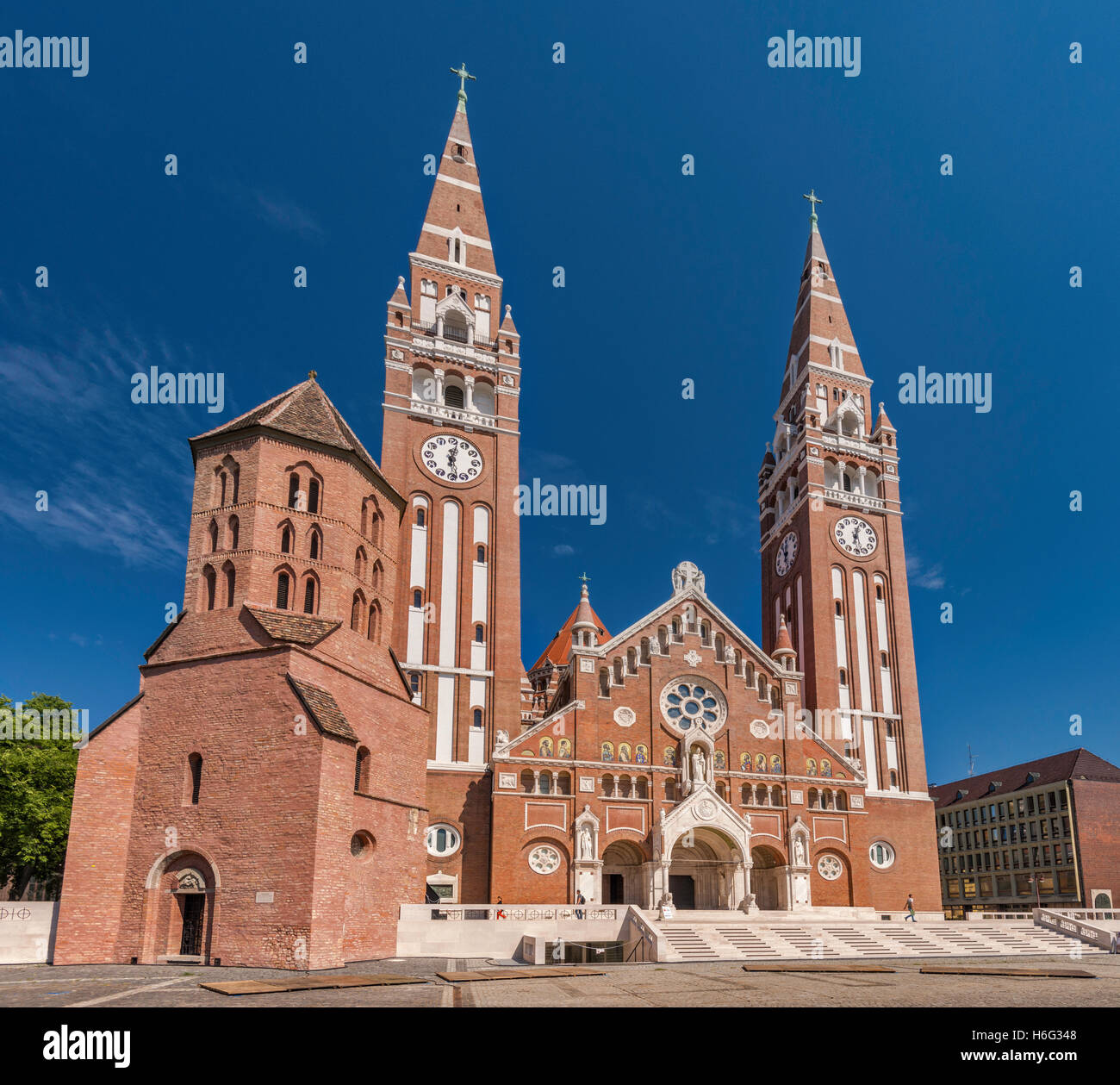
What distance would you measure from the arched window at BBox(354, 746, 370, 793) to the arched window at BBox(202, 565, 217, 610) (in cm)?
730

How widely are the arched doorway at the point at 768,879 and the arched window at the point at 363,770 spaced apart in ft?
75.6

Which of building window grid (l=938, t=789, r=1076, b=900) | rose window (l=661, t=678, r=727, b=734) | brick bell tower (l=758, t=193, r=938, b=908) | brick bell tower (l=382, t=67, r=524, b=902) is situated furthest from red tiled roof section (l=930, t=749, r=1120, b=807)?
brick bell tower (l=382, t=67, r=524, b=902)

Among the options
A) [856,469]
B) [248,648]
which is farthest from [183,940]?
[856,469]

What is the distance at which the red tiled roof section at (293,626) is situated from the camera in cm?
2944

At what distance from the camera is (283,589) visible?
32406mm

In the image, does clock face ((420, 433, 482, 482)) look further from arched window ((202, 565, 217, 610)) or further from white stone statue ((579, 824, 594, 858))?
white stone statue ((579, 824, 594, 858))

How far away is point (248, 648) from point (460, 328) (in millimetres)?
32052

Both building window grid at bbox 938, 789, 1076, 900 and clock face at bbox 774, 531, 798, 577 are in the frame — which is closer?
clock face at bbox 774, 531, 798, 577

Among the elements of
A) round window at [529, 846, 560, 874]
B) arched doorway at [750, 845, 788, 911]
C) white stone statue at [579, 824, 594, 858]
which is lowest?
arched doorway at [750, 845, 788, 911]

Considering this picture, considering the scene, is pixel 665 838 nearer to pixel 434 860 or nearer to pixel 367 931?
pixel 434 860

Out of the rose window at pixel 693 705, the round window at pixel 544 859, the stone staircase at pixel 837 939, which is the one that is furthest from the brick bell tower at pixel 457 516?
the stone staircase at pixel 837 939

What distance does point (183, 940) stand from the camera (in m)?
27.3

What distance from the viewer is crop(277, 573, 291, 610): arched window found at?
105ft
